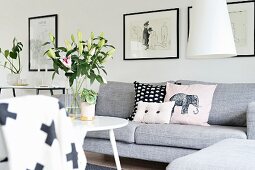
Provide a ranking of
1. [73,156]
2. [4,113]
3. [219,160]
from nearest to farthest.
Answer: [4,113] < [73,156] < [219,160]

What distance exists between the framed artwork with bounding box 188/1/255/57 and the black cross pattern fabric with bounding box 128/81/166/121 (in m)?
0.88

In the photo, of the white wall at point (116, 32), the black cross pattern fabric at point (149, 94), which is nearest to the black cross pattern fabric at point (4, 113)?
the black cross pattern fabric at point (149, 94)

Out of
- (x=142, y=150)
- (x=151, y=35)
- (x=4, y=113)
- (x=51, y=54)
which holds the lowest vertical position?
(x=142, y=150)

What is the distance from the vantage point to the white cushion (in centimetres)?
321

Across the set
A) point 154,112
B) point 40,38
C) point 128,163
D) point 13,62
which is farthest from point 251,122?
point 13,62

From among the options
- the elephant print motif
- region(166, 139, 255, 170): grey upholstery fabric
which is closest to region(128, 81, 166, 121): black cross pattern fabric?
the elephant print motif

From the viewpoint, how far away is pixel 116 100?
3.79 metres

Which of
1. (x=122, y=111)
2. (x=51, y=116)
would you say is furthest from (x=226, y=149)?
(x=122, y=111)

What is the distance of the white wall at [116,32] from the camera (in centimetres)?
369

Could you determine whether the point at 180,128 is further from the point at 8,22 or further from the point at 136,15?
the point at 8,22

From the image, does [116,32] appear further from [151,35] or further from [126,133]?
[126,133]

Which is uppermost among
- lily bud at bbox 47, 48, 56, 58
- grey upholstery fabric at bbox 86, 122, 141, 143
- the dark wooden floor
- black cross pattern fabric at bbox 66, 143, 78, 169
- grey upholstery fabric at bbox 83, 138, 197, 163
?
lily bud at bbox 47, 48, 56, 58

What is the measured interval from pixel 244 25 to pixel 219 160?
7.44ft

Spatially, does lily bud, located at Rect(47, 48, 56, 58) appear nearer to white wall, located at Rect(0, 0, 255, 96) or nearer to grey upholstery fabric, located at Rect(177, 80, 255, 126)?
grey upholstery fabric, located at Rect(177, 80, 255, 126)
